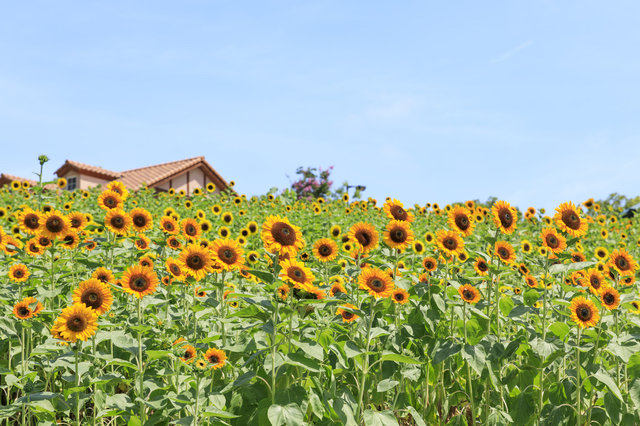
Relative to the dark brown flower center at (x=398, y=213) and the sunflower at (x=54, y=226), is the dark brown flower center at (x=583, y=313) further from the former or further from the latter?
the sunflower at (x=54, y=226)

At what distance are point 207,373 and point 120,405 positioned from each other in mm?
552

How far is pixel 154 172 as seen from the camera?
1329 inches

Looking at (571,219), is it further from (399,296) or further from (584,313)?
(399,296)

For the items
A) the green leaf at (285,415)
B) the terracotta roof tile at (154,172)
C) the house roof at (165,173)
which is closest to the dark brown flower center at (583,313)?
the green leaf at (285,415)

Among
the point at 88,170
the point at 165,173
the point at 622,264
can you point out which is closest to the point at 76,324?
the point at 622,264

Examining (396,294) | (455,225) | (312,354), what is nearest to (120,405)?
(312,354)

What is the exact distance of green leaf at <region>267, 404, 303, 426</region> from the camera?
2.45 m

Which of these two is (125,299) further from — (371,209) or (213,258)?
(371,209)

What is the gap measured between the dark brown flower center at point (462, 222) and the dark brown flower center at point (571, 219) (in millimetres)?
715

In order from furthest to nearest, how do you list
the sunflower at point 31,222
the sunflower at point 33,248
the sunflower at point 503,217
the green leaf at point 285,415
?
the sunflower at point 33,248 < the sunflower at point 31,222 < the sunflower at point 503,217 < the green leaf at point 285,415

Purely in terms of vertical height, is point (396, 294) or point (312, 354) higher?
point (396, 294)

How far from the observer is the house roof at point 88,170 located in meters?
30.3

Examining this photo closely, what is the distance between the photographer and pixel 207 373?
3.22 meters

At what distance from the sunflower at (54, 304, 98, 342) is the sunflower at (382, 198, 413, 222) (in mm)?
2217
